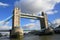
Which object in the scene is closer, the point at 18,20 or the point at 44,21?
the point at 18,20

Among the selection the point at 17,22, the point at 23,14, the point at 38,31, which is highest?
the point at 23,14

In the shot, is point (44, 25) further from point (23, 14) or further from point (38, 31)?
point (23, 14)

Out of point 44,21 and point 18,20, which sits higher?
point 18,20

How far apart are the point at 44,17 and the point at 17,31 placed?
2591 centimetres

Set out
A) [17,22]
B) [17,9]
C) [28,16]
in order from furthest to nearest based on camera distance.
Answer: [28,16]
[17,9]
[17,22]

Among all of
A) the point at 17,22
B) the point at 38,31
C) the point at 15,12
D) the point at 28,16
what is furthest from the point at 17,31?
the point at 38,31

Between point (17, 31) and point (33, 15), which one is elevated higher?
point (33, 15)

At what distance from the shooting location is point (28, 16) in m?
59.5

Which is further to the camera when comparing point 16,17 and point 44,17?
point 44,17

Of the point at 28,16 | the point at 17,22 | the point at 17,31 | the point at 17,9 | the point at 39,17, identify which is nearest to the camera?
the point at 17,31

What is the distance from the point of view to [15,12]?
5391 centimetres

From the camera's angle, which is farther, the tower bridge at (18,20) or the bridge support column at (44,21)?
the bridge support column at (44,21)

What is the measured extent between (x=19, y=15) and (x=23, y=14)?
2877 mm

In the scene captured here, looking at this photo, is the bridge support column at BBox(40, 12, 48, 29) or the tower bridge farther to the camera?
the bridge support column at BBox(40, 12, 48, 29)
